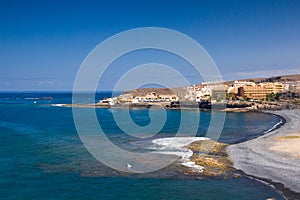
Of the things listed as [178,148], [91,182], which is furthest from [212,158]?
[91,182]

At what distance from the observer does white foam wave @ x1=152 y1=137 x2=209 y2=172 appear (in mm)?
22375

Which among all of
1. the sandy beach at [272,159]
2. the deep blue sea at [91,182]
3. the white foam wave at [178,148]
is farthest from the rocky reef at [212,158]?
the deep blue sea at [91,182]

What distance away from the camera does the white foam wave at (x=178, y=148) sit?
22375mm

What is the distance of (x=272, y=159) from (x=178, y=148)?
329 inches

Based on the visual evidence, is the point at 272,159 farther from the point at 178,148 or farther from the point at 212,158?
the point at 178,148

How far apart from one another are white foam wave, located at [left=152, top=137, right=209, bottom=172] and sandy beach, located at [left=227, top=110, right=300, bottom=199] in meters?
3.31

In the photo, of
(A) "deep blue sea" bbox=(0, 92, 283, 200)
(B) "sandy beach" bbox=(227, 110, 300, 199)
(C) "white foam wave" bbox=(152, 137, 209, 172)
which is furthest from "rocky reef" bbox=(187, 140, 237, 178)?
(A) "deep blue sea" bbox=(0, 92, 283, 200)

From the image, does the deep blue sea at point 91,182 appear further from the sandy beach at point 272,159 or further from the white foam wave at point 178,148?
the white foam wave at point 178,148

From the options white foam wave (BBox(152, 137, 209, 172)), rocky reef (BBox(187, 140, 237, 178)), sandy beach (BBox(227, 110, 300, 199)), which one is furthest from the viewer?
white foam wave (BBox(152, 137, 209, 172))

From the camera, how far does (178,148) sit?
28109mm

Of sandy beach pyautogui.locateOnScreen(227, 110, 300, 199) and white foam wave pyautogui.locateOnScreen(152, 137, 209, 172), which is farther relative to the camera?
white foam wave pyautogui.locateOnScreen(152, 137, 209, 172)

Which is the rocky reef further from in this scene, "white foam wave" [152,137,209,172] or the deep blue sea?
the deep blue sea

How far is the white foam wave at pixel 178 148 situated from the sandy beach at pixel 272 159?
130 inches

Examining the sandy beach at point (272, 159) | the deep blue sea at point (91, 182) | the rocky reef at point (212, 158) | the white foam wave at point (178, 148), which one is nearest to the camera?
the deep blue sea at point (91, 182)
